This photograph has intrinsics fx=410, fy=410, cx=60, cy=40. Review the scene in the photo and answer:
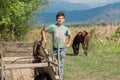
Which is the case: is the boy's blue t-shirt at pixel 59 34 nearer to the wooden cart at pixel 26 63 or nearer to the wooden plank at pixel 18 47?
the wooden cart at pixel 26 63

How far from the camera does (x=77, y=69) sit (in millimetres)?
15305

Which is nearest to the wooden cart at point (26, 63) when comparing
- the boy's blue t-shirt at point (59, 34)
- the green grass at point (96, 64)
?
the boy's blue t-shirt at point (59, 34)

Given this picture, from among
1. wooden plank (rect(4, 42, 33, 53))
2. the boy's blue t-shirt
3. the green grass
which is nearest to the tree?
the green grass

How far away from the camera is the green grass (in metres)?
13.7

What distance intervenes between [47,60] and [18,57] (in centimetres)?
279

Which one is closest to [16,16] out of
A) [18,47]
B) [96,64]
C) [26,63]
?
[96,64]

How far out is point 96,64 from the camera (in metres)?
16.5

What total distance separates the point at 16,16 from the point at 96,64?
6.90m

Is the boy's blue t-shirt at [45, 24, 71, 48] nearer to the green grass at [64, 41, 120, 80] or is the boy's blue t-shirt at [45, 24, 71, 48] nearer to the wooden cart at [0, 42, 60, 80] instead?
the wooden cart at [0, 42, 60, 80]

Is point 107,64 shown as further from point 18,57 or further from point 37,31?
point 37,31

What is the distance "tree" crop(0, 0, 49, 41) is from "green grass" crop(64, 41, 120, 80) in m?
3.24

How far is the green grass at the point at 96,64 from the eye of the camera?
45.0ft

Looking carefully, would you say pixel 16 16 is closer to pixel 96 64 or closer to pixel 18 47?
pixel 96 64

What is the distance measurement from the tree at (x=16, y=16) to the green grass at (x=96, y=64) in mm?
3243
